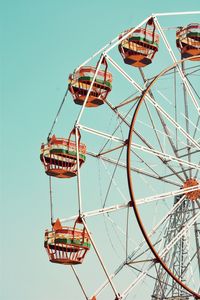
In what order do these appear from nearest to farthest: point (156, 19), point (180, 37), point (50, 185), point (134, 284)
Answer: point (134, 284), point (50, 185), point (156, 19), point (180, 37)

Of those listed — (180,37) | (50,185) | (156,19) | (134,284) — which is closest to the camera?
(134,284)

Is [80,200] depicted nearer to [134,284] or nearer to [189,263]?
[134,284]

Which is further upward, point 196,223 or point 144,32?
point 144,32

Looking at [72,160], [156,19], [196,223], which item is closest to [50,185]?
[72,160]

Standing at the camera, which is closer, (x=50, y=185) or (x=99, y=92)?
(x=50, y=185)

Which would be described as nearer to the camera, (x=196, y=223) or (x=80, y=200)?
(x=80, y=200)

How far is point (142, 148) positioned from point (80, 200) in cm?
257

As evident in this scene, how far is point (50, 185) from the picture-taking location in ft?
66.8

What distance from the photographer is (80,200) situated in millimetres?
17453

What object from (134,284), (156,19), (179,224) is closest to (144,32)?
(156,19)

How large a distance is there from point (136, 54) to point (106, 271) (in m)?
8.08

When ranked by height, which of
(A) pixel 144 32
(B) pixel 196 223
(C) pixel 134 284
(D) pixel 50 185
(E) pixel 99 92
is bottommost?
(C) pixel 134 284

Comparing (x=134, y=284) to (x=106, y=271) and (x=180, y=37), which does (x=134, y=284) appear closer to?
(x=106, y=271)

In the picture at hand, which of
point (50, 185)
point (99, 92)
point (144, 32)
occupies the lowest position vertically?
point (50, 185)
